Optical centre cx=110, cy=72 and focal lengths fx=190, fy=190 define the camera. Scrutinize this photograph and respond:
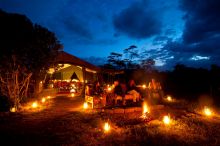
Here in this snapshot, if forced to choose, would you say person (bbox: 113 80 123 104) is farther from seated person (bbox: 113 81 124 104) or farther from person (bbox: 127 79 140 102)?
person (bbox: 127 79 140 102)

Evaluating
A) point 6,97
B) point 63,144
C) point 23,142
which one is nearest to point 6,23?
point 6,97

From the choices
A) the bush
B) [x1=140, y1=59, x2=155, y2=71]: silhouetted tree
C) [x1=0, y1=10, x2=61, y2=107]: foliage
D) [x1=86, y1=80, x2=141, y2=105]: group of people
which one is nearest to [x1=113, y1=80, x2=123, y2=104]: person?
[x1=86, y1=80, x2=141, y2=105]: group of people

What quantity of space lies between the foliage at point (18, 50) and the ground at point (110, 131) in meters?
2.56

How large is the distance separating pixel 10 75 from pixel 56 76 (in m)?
12.8

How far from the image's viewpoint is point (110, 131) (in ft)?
20.0

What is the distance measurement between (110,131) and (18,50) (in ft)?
21.6

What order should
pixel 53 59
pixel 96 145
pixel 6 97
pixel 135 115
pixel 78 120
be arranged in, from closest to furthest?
pixel 96 145, pixel 78 120, pixel 135 115, pixel 6 97, pixel 53 59

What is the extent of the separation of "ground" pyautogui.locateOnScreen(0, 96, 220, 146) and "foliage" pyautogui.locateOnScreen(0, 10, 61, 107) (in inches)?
101

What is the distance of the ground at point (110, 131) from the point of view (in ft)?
17.4

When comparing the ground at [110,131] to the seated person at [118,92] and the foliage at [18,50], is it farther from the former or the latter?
the foliage at [18,50]

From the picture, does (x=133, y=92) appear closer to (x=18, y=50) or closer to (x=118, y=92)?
(x=118, y=92)

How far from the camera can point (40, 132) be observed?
6.21 m

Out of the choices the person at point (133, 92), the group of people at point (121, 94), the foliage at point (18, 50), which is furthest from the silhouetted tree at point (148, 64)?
the foliage at point (18, 50)

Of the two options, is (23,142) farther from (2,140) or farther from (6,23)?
(6,23)
